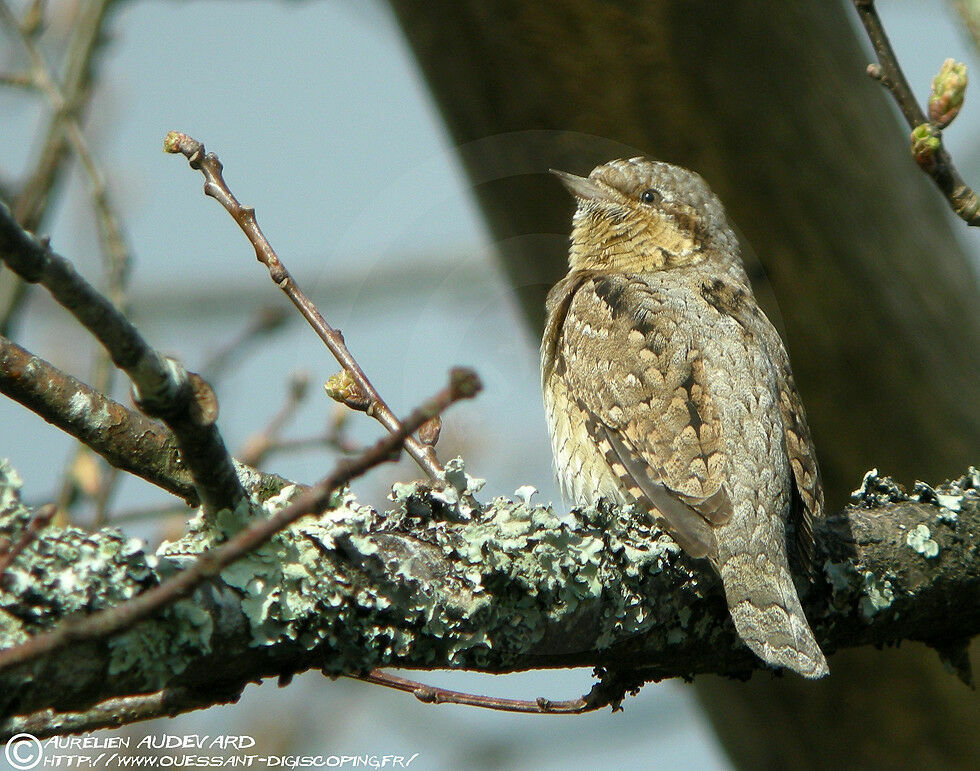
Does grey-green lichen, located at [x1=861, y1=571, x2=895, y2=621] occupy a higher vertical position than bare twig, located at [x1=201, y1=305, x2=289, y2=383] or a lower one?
lower

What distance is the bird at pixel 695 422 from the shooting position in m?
2.67

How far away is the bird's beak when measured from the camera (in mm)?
4550

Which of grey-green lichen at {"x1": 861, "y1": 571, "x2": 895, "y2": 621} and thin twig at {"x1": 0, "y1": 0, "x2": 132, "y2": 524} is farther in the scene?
thin twig at {"x1": 0, "y1": 0, "x2": 132, "y2": 524}

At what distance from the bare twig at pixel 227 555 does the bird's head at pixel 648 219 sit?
3028 mm

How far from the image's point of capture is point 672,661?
8.72 feet

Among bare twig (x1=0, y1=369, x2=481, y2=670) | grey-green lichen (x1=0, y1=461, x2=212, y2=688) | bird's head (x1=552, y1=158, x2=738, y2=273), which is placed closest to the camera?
bare twig (x1=0, y1=369, x2=481, y2=670)

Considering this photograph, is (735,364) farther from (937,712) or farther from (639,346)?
(937,712)

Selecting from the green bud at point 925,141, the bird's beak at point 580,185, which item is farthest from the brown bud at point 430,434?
the bird's beak at point 580,185

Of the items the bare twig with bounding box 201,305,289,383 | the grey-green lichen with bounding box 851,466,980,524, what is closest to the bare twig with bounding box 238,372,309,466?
the bare twig with bounding box 201,305,289,383

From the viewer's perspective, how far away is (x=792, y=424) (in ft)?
11.0

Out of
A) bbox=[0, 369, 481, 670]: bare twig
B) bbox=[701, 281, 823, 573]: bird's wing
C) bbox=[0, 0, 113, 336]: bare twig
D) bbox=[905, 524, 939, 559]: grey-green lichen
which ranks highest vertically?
bbox=[0, 0, 113, 336]: bare twig

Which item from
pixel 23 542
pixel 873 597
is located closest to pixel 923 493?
pixel 873 597

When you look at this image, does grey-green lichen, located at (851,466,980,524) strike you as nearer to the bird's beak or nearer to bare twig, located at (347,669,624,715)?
bare twig, located at (347,669,624,715)

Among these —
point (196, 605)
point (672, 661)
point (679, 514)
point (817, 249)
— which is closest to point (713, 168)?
point (817, 249)
